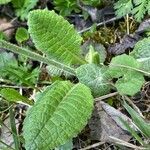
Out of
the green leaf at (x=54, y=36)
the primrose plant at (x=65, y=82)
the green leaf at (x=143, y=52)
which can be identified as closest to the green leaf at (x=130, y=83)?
the primrose plant at (x=65, y=82)

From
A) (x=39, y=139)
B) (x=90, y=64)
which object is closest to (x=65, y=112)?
(x=39, y=139)

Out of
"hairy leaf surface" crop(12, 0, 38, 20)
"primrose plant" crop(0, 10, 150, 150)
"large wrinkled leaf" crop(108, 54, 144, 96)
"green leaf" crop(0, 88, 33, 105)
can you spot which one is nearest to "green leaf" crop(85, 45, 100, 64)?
"primrose plant" crop(0, 10, 150, 150)

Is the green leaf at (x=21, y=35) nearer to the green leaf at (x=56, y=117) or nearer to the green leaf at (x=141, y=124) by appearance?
the green leaf at (x=56, y=117)

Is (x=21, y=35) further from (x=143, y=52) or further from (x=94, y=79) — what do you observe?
(x=143, y=52)

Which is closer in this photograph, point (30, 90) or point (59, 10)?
point (30, 90)

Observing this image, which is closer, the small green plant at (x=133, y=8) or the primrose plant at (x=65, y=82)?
the primrose plant at (x=65, y=82)

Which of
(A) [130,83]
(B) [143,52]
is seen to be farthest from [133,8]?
(A) [130,83]

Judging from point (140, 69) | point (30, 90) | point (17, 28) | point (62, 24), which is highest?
point (62, 24)

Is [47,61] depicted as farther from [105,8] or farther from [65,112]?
[105,8]
